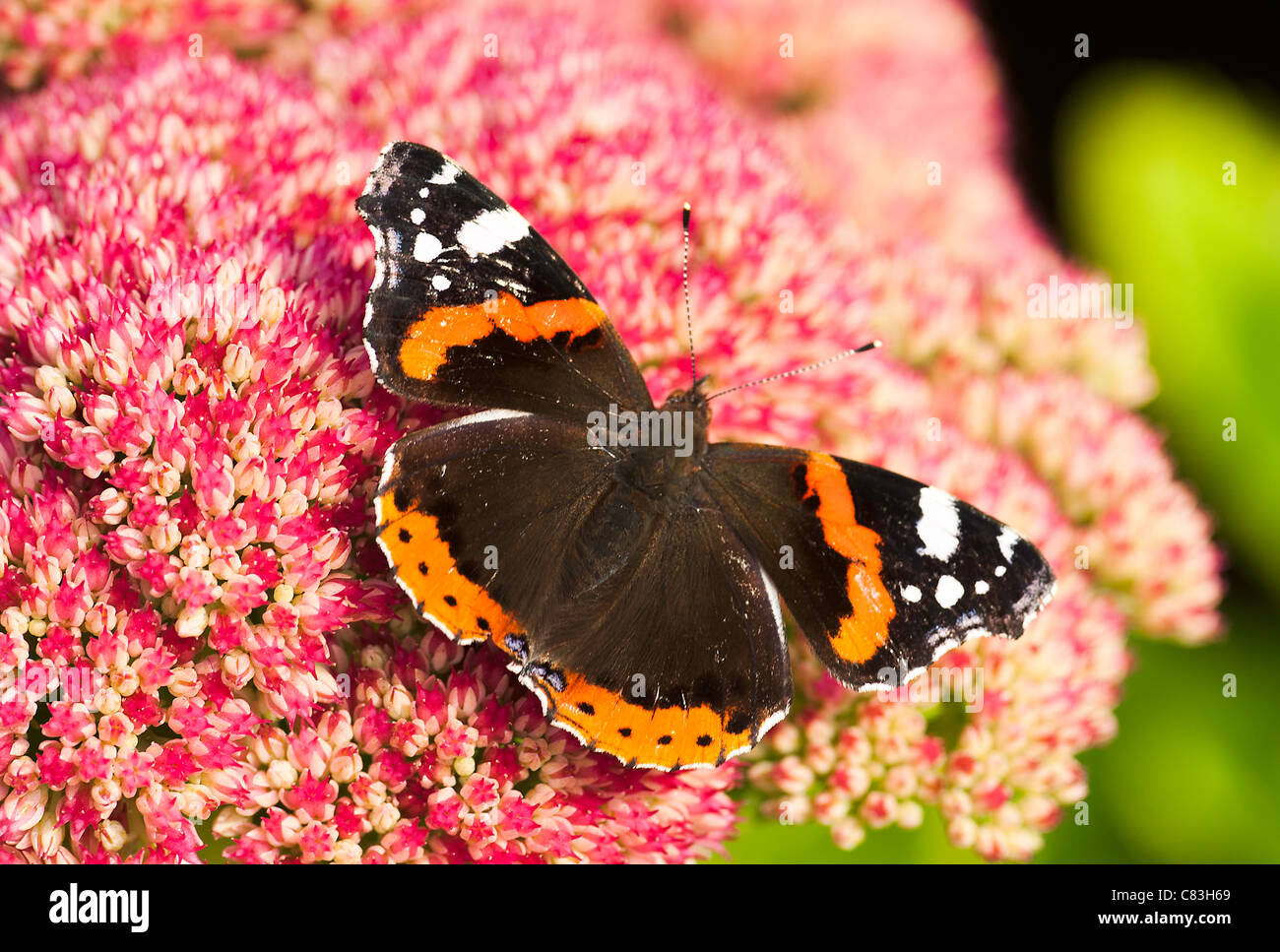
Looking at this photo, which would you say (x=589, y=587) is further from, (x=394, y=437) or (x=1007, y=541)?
(x=1007, y=541)

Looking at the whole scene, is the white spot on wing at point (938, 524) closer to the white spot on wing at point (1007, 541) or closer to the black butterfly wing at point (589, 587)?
the white spot on wing at point (1007, 541)

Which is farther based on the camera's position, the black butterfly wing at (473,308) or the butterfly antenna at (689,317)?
the butterfly antenna at (689,317)

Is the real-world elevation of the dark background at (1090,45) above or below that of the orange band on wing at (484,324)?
above

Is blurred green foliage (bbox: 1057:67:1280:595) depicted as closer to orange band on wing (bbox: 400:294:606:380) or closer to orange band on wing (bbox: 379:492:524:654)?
orange band on wing (bbox: 400:294:606:380)

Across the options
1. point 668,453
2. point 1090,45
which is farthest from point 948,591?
point 1090,45

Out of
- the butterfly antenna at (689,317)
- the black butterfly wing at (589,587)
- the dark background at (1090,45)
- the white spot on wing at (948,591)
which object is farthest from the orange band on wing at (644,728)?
the dark background at (1090,45)
